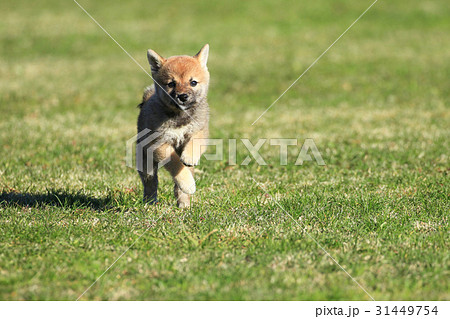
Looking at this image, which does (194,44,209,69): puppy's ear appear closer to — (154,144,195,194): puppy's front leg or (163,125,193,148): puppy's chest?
(163,125,193,148): puppy's chest

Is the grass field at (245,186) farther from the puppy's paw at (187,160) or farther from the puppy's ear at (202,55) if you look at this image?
the puppy's ear at (202,55)

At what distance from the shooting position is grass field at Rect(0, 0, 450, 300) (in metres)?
4.12

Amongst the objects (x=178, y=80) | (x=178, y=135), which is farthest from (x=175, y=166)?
(x=178, y=80)

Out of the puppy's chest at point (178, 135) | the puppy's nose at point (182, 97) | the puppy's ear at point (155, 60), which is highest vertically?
the puppy's ear at point (155, 60)

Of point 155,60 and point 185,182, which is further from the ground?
point 155,60

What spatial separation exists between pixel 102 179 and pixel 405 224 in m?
3.85

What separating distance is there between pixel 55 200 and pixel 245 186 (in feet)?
7.50

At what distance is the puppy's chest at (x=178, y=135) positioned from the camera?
18.6 ft

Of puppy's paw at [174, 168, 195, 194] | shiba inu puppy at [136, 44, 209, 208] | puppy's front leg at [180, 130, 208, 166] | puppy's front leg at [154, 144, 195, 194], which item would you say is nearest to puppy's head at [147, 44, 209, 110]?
shiba inu puppy at [136, 44, 209, 208]

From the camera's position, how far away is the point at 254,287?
3.96m

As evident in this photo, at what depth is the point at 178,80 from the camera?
557 cm

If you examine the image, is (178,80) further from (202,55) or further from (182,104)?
(202,55)

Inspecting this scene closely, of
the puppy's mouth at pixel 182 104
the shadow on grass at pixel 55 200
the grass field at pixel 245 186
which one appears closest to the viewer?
the grass field at pixel 245 186

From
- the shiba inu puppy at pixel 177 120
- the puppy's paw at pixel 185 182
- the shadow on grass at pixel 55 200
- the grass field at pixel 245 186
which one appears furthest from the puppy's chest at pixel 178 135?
the shadow on grass at pixel 55 200
